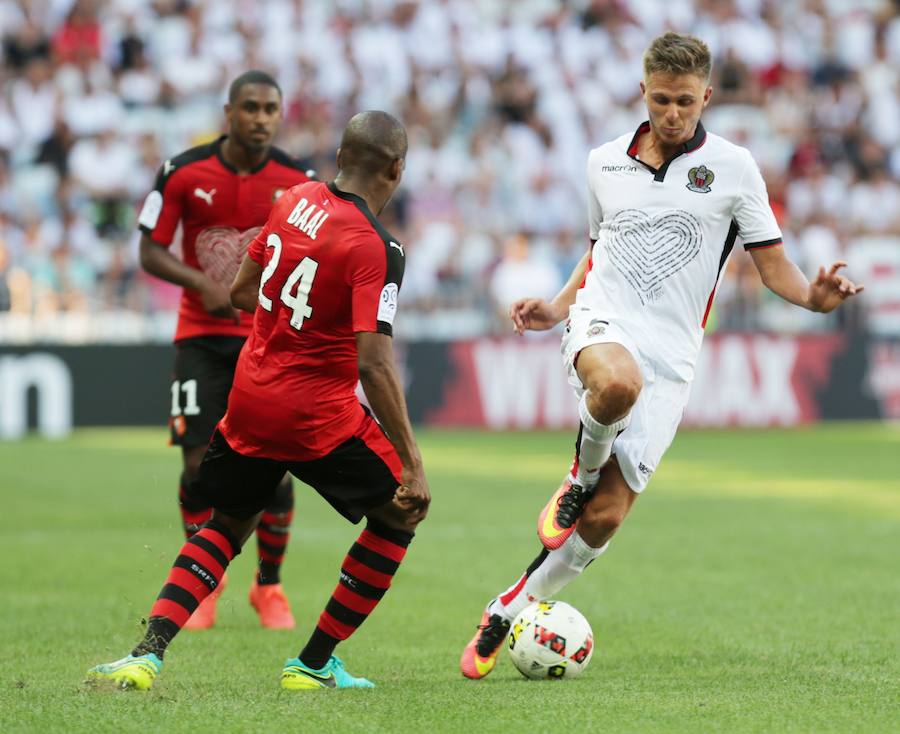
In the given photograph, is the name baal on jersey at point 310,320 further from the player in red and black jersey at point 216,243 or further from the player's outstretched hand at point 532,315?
the player in red and black jersey at point 216,243

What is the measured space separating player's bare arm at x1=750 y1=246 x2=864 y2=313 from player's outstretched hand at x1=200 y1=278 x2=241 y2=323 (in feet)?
8.63

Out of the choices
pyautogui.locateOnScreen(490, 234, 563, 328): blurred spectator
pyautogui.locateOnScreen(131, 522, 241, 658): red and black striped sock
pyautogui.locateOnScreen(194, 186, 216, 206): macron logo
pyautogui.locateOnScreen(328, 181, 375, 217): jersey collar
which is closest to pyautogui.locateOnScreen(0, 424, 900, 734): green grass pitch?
pyautogui.locateOnScreen(131, 522, 241, 658): red and black striped sock

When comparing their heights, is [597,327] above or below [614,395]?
above

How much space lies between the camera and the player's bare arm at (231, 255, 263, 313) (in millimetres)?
5855

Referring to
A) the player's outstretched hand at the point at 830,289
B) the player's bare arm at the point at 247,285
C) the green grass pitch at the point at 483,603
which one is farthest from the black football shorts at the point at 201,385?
the player's outstretched hand at the point at 830,289

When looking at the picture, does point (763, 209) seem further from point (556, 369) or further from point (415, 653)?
point (556, 369)

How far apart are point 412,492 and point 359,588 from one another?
0.59 meters

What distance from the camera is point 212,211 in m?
7.81

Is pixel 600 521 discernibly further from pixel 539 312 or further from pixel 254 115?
pixel 254 115

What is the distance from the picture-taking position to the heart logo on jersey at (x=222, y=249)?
7.78 m

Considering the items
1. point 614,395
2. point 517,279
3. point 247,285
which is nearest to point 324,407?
point 247,285

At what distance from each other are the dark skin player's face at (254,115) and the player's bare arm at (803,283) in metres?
2.72

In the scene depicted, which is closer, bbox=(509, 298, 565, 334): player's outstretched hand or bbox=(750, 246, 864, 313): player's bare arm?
bbox=(750, 246, 864, 313): player's bare arm

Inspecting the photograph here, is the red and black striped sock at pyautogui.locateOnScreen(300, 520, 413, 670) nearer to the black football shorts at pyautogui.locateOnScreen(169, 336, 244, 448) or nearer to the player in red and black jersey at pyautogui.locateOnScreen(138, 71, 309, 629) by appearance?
the player in red and black jersey at pyautogui.locateOnScreen(138, 71, 309, 629)
